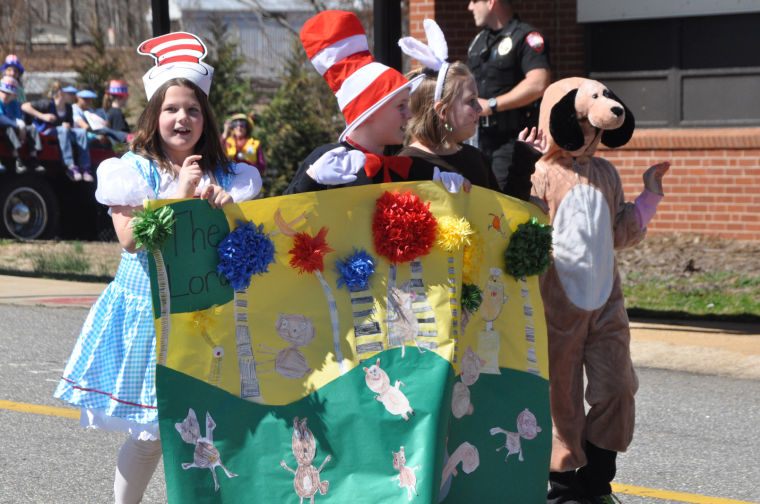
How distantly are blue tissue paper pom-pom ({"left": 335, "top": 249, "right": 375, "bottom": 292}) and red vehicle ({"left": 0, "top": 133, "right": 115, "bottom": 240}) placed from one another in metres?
10.7

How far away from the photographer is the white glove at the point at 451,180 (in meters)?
3.55

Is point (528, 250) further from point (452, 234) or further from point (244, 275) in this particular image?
point (244, 275)

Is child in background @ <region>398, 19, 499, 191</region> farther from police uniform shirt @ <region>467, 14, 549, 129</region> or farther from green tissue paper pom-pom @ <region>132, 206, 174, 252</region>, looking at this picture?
police uniform shirt @ <region>467, 14, 549, 129</region>

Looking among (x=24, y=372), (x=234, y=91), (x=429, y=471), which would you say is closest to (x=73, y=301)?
(x=24, y=372)

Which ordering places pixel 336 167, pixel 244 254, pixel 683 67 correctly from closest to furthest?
pixel 244 254, pixel 336 167, pixel 683 67

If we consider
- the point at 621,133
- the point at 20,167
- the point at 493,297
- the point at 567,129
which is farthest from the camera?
the point at 20,167

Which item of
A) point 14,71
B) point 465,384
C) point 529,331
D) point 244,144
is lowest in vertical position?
point 465,384

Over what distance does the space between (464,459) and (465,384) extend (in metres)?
0.25

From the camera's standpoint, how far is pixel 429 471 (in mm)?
3348

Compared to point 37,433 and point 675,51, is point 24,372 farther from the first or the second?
point 675,51

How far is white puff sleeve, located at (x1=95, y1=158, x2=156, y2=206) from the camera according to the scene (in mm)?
3545

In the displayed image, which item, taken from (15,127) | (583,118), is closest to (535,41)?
(583,118)

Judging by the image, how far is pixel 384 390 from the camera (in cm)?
344

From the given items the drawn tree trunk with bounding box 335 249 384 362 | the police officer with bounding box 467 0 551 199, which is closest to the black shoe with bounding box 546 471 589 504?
the drawn tree trunk with bounding box 335 249 384 362
